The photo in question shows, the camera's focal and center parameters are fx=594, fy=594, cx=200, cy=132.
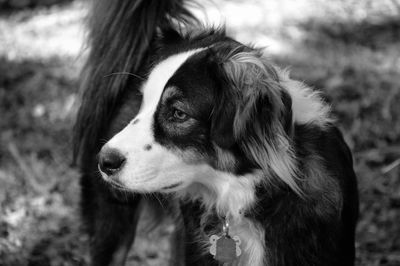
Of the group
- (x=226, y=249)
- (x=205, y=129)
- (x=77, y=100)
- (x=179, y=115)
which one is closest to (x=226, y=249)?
(x=226, y=249)

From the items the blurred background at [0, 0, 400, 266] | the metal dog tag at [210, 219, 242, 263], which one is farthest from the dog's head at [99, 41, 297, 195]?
the blurred background at [0, 0, 400, 266]

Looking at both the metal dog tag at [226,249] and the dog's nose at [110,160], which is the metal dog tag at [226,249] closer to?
the metal dog tag at [226,249]

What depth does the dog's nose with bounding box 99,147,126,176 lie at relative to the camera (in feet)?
9.52

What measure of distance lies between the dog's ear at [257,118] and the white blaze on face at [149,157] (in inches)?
9.8

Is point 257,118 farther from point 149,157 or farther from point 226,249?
point 226,249

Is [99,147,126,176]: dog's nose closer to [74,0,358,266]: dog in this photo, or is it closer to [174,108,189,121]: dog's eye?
[74,0,358,266]: dog

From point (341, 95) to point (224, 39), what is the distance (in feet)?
10.1

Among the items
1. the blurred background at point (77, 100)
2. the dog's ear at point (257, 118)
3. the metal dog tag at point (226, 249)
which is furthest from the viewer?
the blurred background at point (77, 100)

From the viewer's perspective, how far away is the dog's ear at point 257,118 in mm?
2865

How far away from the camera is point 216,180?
10.3ft


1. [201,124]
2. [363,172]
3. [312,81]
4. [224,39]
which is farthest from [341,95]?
[201,124]

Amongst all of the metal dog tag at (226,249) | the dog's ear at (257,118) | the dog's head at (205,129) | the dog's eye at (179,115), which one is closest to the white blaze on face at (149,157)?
the dog's head at (205,129)

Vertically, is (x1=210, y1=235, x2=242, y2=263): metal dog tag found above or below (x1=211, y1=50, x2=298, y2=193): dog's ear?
below

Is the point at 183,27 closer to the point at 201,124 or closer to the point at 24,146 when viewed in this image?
the point at 201,124
